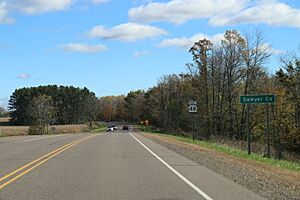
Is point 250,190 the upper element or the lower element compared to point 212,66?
lower

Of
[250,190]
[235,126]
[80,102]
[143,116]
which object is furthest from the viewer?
[80,102]

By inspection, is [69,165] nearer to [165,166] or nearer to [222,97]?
[165,166]

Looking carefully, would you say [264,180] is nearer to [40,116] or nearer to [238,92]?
[238,92]

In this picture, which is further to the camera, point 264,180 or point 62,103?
point 62,103

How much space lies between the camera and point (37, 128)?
3351 inches

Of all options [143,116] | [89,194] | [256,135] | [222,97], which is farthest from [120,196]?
[143,116]

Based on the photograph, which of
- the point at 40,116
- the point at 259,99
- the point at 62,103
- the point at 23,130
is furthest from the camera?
the point at 62,103

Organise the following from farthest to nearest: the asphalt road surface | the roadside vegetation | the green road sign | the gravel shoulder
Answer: the roadside vegetation
the green road sign
the gravel shoulder
the asphalt road surface

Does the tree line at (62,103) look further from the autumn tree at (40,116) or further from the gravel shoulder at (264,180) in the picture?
the gravel shoulder at (264,180)

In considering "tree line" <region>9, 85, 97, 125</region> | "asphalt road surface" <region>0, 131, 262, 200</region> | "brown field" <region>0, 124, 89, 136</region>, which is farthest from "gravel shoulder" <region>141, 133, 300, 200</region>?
"tree line" <region>9, 85, 97, 125</region>

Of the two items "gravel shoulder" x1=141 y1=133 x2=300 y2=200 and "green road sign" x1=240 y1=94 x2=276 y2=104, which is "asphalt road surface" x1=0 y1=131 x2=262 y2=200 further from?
"green road sign" x1=240 y1=94 x2=276 y2=104

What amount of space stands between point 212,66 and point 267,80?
→ 10749 mm

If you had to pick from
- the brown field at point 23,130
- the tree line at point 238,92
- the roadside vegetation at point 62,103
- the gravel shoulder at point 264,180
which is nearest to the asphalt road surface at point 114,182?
the gravel shoulder at point 264,180

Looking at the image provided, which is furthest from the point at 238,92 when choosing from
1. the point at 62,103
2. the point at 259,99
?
the point at 62,103
